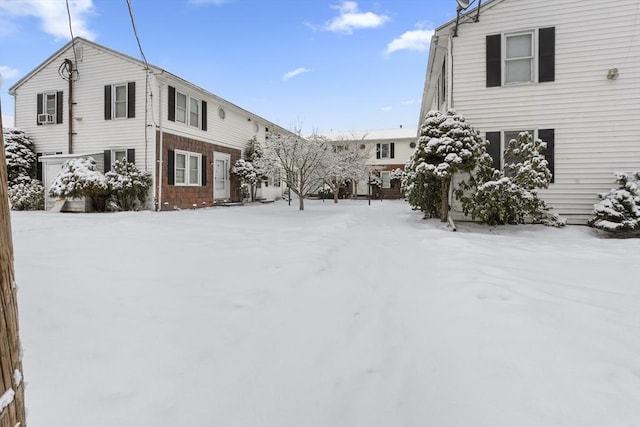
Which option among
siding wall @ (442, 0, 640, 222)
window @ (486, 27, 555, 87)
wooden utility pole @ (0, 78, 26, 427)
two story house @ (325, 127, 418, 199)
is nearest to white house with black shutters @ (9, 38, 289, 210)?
siding wall @ (442, 0, 640, 222)

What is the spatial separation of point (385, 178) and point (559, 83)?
761 inches

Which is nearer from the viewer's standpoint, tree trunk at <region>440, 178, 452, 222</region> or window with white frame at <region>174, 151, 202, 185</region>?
tree trunk at <region>440, 178, 452, 222</region>

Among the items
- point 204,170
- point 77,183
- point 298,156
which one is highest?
point 298,156

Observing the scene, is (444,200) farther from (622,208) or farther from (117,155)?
(117,155)

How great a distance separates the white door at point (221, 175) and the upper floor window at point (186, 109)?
179 centimetres

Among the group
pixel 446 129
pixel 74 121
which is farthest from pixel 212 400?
pixel 74 121

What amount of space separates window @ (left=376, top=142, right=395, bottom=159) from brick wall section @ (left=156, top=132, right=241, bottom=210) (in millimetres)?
14297

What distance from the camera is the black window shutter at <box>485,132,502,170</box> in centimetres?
939

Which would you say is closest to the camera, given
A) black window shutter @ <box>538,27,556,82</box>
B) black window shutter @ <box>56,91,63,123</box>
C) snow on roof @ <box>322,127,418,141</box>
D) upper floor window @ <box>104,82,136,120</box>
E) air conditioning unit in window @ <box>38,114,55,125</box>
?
black window shutter @ <box>538,27,556,82</box>

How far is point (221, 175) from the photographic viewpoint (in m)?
17.3

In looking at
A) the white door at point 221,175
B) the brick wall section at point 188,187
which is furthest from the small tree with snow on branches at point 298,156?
the white door at point 221,175

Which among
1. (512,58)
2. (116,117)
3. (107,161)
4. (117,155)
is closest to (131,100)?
(116,117)

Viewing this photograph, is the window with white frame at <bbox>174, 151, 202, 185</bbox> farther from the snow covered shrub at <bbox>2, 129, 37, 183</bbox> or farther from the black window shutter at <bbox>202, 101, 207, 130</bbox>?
the snow covered shrub at <bbox>2, 129, 37, 183</bbox>

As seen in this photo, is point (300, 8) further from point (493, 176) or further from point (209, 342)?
point (209, 342)
